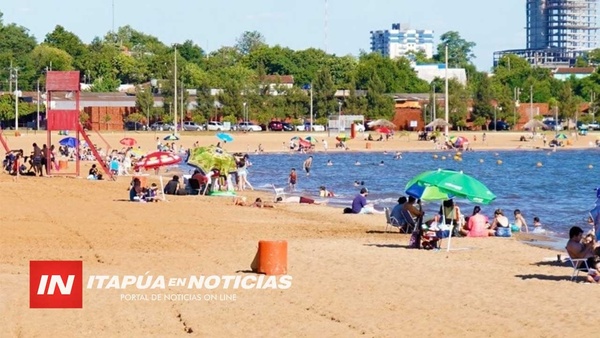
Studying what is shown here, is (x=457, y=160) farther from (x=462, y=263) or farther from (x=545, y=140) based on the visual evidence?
(x=462, y=263)

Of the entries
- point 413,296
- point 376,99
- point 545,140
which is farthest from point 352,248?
point 376,99

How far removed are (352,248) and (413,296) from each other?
18.4 feet

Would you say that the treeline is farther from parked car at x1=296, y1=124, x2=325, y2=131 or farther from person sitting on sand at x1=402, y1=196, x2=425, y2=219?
person sitting on sand at x1=402, y1=196, x2=425, y2=219

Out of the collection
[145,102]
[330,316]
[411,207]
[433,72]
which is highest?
[433,72]

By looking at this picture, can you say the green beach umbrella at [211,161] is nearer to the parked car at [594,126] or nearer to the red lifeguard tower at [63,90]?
the red lifeguard tower at [63,90]

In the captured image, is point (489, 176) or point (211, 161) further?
point (489, 176)

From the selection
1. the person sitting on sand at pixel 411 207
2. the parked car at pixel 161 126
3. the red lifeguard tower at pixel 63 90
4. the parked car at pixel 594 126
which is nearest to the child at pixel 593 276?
the person sitting on sand at pixel 411 207

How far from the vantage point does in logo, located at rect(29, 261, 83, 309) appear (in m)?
14.7

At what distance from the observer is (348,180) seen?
5094cm

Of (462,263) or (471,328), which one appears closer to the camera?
(471,328)

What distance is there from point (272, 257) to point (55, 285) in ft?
11.0

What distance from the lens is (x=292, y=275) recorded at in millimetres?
17719

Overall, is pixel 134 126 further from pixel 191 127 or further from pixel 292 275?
pixel 292 275

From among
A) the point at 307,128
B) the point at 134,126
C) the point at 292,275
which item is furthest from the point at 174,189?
the point at 134,126
